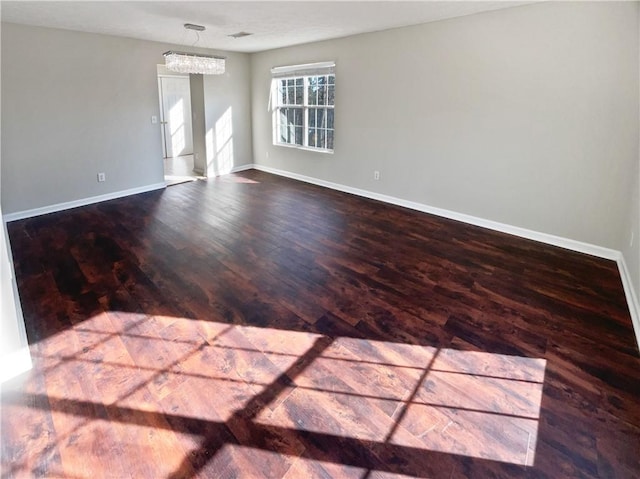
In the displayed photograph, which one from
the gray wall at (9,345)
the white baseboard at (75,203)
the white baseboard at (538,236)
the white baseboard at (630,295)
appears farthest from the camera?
the white baseboard at (75,203)

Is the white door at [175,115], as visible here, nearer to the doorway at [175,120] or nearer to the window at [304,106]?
the doorway at [175,120]

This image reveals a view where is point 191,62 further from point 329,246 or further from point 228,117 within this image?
point 329,246

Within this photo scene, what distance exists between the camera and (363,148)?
17.9 feet

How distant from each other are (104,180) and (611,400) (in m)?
5.89

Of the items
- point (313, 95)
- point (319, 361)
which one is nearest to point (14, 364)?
point (319, 361)

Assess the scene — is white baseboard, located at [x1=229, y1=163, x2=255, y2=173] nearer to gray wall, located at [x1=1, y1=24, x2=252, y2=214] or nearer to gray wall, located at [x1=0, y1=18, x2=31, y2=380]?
gray wall, located at [x1=1, y1=24, x2=252, y2=214]

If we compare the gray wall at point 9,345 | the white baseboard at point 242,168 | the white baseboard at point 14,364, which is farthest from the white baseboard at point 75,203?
the white baseboard at point 14,364

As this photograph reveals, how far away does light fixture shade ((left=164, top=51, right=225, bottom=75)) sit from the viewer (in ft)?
14.5

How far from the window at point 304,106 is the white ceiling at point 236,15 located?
2.85ft

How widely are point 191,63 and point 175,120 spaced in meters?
4.78

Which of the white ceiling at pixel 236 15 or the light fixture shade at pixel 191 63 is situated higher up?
the white ceiling at pixel 236 15

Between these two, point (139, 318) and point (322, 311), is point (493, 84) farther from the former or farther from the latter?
point (139, 318)

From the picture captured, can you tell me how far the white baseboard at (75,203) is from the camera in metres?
4.51

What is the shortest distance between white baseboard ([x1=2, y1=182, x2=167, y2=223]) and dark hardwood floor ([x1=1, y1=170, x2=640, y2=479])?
2.96 ft
